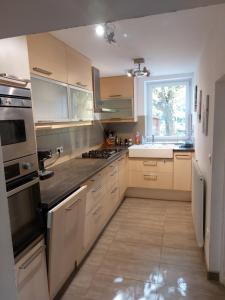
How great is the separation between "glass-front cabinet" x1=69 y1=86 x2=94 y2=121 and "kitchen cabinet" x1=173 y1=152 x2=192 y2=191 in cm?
160

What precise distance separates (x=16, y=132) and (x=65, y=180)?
33.7 inches

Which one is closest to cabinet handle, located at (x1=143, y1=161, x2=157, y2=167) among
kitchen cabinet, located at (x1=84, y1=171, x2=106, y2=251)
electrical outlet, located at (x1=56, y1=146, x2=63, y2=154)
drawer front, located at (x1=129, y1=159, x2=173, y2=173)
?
drawer front, located at (x1=129, y1=159, x2=173, y2=173)

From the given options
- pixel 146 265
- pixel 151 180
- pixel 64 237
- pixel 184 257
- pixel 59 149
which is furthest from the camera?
pixel 151 180

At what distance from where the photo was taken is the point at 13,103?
120 cm

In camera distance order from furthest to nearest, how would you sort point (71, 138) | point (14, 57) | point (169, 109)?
point (169, 109), point (71, 138), point (14, 57)

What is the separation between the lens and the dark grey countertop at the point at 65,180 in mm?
1579

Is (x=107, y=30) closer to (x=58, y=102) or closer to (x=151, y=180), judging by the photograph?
(x=58, y=102)

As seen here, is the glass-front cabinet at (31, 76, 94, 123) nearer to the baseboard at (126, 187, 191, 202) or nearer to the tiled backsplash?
the tiled backsplash

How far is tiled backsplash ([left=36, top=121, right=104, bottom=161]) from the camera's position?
8.20ft

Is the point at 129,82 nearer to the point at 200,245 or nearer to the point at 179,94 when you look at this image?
the point at 179,94

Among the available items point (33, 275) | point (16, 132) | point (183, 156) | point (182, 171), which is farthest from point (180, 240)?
point (16, 132)

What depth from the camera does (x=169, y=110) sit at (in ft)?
14.0

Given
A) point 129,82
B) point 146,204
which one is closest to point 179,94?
point 129,82

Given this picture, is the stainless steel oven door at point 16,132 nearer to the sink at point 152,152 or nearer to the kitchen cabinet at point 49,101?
the kitchen cabinet at point 49,101
